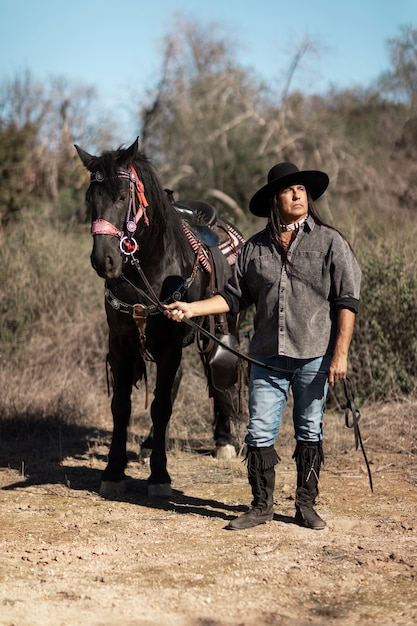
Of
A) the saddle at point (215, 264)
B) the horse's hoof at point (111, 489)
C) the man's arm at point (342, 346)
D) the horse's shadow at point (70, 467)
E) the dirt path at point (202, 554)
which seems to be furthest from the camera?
the saddle at point (215, 264)

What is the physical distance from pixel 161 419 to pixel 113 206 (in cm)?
161

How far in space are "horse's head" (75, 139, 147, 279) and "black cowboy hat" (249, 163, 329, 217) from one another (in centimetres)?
89

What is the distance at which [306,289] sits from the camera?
452 centimetres

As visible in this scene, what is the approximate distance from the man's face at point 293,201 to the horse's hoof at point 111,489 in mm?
2386

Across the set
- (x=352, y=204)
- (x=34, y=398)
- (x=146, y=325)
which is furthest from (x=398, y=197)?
(x=146, y=325)

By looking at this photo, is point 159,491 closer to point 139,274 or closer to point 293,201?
point 139,274

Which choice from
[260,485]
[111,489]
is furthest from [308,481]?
[111,489]

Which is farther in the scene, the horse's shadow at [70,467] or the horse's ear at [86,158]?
the horse's shadow at [70,467]

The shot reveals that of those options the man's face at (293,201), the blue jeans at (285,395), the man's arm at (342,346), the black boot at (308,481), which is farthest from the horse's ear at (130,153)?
the black boot at (308,481)

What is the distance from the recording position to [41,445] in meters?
7.36

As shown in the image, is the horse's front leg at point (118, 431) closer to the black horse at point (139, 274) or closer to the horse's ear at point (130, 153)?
the black horse at point (139, 274)

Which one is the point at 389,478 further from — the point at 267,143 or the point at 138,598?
the point at 267,143

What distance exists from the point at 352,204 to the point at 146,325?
1078 cm

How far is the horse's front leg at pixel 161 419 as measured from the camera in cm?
554
